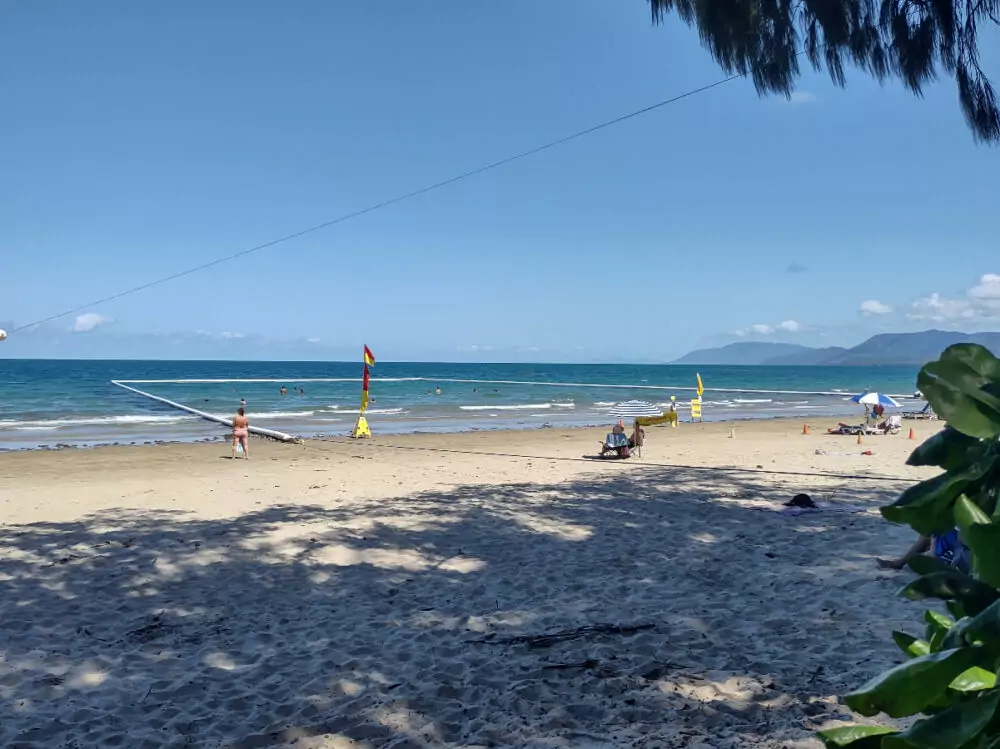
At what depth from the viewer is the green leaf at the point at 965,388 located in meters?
0.63

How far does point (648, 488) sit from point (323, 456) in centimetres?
747

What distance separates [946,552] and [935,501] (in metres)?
2.75

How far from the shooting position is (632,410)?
3197 cm

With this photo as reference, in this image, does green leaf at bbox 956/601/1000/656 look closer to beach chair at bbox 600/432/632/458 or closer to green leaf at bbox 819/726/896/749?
green leaf at bbox 819/726/896/749

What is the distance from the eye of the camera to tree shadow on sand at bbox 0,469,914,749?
133 inches

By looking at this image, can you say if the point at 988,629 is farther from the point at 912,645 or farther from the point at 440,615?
the point at 440,615

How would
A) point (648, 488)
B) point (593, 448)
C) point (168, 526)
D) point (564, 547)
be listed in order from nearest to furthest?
point (564, 547) → point (168, 526) → point (648, 488) → point (593, 448)

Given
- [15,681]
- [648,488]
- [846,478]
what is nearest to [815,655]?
[15,681]

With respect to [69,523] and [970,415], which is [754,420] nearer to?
[69,523]

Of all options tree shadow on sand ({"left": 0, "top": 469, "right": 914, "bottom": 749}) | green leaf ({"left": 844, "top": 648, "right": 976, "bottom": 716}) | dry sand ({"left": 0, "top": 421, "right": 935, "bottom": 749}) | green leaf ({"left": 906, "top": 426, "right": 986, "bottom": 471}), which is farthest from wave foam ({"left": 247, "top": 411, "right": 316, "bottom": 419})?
green leaf ({"left": 844, "top": 648, "right": 976, "bottom": 716})

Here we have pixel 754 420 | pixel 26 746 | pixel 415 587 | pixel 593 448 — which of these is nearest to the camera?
pixel 26 746

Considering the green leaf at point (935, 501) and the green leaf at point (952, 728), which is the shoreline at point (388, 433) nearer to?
the green leaf at point (935, 501)

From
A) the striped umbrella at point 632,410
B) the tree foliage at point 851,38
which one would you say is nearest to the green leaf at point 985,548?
the tree foliage at point 851,38

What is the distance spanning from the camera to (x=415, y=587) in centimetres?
546
